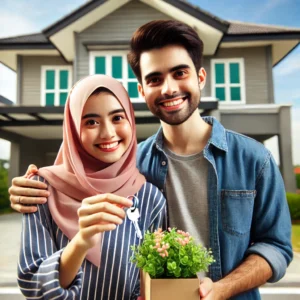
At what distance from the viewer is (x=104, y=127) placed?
800 millimetres

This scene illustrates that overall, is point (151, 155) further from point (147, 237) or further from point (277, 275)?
point (277, 275)

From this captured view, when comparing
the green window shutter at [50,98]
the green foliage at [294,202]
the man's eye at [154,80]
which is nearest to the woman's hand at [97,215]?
the man's eye at [154,80]

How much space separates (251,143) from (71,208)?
52 centimetres

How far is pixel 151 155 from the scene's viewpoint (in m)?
0.99

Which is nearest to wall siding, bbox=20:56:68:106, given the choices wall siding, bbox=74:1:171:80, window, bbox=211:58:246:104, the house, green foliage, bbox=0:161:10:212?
the house

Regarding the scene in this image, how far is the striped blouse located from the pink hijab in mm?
28

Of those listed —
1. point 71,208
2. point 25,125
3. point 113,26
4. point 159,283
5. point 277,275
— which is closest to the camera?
point 159,283

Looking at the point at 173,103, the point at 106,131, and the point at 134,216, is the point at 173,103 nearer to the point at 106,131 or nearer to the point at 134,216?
the point at 106,131

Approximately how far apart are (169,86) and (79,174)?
32 cm

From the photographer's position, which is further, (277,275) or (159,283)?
(277,275)

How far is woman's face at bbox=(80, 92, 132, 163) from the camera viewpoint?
80 cm

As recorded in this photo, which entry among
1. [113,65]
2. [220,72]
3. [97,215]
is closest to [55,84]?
[113,65]

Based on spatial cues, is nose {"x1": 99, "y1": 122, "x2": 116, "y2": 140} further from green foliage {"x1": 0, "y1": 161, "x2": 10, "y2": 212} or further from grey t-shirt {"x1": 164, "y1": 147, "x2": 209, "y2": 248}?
green foliage {"x1": 0, "y1": 161, "x2": 10, "y2": 212}

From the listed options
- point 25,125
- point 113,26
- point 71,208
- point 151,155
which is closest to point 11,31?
point 25,125
